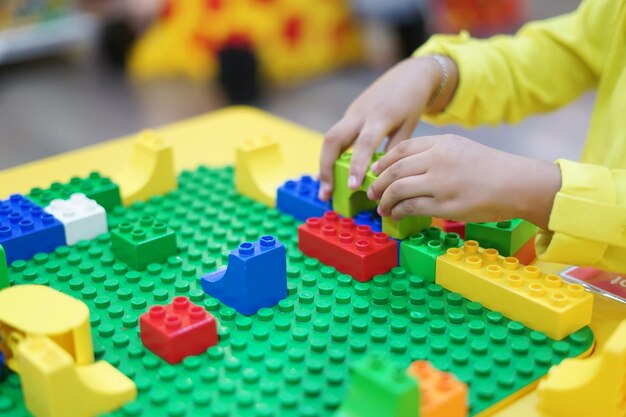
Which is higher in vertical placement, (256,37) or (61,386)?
(61,386)

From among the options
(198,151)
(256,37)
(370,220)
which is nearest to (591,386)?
(370,220)

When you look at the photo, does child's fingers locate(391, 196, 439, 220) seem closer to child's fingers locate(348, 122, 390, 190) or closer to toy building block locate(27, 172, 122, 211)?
child's fingers locate(348, 122, 390, 190)

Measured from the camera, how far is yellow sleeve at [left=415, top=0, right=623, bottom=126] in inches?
39.0

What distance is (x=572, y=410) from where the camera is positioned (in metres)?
0.58

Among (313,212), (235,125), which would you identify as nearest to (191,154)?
(235,125)

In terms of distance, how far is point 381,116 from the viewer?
0.90 metres

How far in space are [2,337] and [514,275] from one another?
1.40 ft

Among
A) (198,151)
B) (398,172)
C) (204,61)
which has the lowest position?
(204,61)

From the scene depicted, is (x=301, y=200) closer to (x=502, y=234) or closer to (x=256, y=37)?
(x=502, y=234)

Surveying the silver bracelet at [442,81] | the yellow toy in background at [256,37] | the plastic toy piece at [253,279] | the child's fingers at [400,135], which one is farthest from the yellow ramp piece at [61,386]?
the yellow toy in background at [256,37]

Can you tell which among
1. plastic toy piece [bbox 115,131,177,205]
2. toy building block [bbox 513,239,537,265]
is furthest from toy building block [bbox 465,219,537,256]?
plastic toy piece [bbox 115,131,177,205]

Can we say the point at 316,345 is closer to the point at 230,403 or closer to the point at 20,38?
the point at 230,403

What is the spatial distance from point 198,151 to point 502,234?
1.65 ft

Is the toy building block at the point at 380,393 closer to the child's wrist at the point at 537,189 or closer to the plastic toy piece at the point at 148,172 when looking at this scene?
the child's wrist at the point at 537,189
